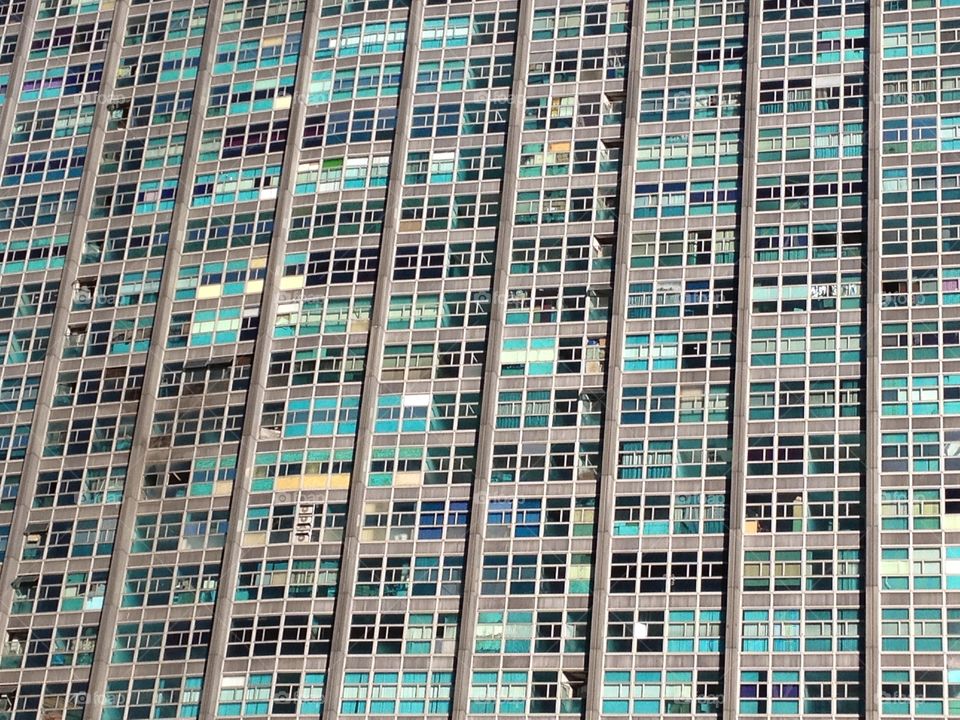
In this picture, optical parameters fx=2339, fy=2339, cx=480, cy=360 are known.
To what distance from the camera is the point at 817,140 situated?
15488cm

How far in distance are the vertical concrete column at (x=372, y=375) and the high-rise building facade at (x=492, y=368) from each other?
23 cm

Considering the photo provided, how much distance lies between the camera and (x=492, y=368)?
497 ft

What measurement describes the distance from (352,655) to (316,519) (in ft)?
33.6

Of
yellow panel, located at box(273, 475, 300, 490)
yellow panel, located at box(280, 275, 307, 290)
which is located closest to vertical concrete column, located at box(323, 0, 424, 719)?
yellow panel, located at box(273, 475, 300, 490)

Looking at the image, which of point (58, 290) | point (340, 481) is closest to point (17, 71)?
point (58, 290)

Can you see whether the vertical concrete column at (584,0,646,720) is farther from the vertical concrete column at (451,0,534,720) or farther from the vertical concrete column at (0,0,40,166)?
the vertical concrete column at (0,0,40,166)

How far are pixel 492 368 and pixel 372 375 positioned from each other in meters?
8.16

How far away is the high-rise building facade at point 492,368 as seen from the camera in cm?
14112

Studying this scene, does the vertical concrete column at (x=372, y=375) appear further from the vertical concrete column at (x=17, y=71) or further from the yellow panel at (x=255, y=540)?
the vertical concrete column at (x=17, y=71)

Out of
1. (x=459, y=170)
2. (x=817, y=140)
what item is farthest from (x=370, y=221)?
(x=817, y=140)

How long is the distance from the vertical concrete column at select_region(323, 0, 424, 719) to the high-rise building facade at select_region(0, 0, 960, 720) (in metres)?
0.23

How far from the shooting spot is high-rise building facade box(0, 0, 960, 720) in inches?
5556

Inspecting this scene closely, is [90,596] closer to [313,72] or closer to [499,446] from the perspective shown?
[499,446]

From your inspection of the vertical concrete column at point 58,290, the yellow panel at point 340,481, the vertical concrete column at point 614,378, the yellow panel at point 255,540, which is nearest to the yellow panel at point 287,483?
the yellow panel at point 340,481
